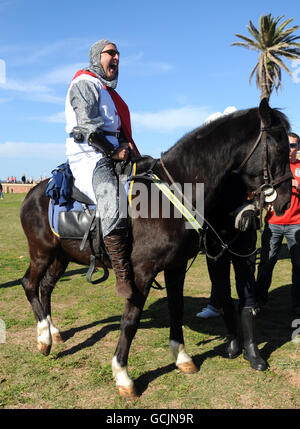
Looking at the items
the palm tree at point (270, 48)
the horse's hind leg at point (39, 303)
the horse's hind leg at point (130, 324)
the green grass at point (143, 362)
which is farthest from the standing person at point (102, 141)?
the palm tree at point (270, 48)

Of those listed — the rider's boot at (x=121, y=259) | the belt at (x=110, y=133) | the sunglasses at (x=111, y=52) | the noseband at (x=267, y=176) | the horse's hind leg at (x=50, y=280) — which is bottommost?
the horse's hind leg at (x=50, y=280)

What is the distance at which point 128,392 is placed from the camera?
3594 millimetres

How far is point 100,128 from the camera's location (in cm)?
391

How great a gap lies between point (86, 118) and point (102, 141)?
30cm

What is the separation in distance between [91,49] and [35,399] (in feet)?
12.5

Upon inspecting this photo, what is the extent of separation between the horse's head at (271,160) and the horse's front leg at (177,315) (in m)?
1.26

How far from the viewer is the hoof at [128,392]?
358cm

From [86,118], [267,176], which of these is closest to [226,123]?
[267,176]

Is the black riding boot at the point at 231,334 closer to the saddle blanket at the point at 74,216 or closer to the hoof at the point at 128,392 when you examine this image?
the hoof at the point at 128,392

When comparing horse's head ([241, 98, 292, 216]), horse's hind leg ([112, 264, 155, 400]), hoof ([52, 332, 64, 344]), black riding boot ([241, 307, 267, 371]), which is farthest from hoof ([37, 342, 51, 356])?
horse's head ([241, 98, 292, 216])

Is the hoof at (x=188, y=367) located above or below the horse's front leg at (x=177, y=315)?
below

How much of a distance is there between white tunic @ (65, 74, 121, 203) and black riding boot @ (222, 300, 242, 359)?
7.47 feet
